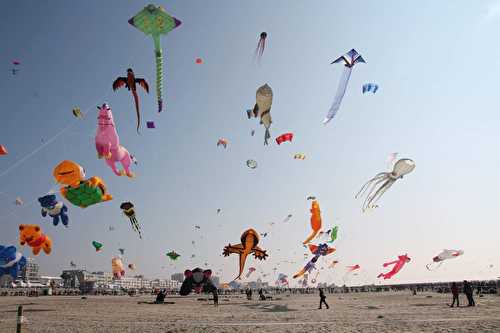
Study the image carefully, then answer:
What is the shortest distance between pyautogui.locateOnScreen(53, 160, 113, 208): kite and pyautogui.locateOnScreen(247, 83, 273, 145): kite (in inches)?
379

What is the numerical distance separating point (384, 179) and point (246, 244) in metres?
12.1

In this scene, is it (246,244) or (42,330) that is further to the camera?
(246,244)

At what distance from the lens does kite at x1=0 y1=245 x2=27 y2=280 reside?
23.7m

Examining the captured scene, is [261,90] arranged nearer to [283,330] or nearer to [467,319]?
[283,330]

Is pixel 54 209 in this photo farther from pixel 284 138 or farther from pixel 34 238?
pixel 284 138

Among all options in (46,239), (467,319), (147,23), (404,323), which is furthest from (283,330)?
(46,239)

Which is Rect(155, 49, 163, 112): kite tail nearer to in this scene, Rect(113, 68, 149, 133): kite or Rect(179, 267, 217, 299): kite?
Rect(113, 68, 149, 133): kite

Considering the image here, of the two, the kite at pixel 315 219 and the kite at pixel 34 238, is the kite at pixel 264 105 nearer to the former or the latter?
the kite at pixel 315 219

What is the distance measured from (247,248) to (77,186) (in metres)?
12.9

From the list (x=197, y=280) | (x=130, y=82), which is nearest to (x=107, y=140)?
(x=130, y=82)

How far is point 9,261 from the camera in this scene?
78.3 ft

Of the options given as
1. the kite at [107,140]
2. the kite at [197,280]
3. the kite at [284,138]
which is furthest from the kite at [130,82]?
the kite at [197,280]

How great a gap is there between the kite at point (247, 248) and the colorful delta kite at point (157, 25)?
17.2 metres

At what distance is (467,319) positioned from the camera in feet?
48.5
